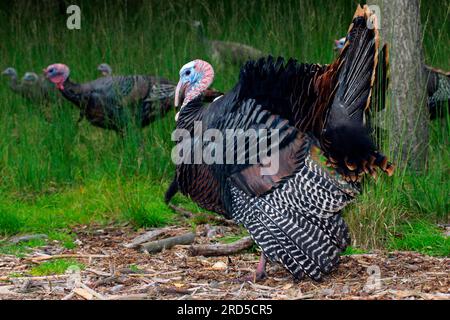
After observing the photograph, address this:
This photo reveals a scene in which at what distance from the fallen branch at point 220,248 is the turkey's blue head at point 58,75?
141 inches

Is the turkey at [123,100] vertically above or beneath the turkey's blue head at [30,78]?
beneath

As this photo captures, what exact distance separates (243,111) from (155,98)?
3005 mm

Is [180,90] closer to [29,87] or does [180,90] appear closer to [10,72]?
[29,87]

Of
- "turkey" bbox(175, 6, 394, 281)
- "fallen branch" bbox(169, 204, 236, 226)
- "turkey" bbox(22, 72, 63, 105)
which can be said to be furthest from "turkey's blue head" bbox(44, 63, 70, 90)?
"turkey" bbox(175, 6, 394, 281)

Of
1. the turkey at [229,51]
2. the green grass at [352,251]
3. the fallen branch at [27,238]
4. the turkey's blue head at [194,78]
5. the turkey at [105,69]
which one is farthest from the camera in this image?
the turkey at [229,51]

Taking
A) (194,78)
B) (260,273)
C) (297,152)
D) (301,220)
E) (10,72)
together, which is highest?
(194,78)

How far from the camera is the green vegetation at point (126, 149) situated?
6102 mm

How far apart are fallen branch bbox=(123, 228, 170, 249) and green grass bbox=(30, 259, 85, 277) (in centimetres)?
46

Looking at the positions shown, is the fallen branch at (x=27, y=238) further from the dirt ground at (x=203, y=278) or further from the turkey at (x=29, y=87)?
the turkey at (x=29, y=87)

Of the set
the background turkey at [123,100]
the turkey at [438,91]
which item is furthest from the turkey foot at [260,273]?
the turkey at [438,91]

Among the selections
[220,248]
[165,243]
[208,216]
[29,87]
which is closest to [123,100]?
[29,87]

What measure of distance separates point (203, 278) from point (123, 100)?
3.29m

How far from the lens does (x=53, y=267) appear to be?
213 inches

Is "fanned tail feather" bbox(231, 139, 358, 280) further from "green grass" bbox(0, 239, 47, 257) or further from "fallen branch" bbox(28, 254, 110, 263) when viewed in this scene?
"green grass" bbox(0, 239, 47, 257)
